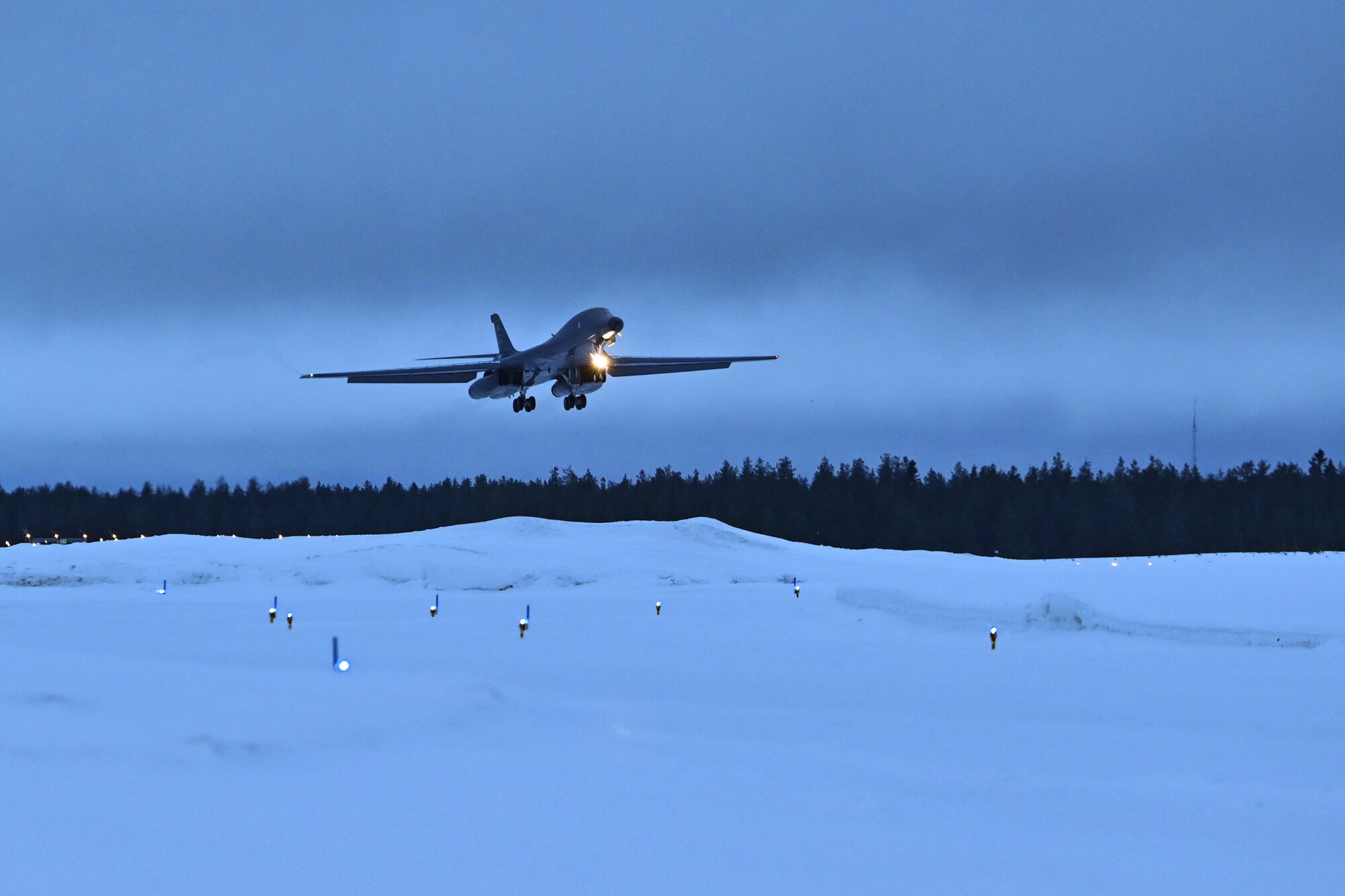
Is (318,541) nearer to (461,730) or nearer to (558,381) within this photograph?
(558,381)

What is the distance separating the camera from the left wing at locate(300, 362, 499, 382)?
1373 inches

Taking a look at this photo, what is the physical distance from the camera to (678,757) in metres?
16.7

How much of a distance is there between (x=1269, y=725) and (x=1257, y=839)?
23.4ft

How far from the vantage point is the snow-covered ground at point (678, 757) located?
39.8 feet

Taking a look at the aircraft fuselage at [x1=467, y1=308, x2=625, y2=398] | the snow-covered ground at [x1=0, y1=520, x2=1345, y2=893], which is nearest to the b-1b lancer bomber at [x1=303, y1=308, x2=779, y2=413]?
the aircraft fuselage at [x1=467, y1=308, x2=625, y2=398]

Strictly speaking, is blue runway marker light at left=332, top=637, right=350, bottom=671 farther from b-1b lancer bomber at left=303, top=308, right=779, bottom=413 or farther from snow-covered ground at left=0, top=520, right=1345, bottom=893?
b-1b lancer bomber at left=303, top=308, right=779, bottom=413

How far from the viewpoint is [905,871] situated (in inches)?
479

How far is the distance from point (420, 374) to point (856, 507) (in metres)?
97.2

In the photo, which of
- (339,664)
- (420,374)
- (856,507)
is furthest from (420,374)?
(856,507)

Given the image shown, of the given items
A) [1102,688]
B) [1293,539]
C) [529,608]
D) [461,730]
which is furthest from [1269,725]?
[1293,539]

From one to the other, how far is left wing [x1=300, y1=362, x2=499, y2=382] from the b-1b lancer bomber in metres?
0.02

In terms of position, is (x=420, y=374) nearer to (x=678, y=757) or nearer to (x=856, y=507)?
(x=678, y=757)

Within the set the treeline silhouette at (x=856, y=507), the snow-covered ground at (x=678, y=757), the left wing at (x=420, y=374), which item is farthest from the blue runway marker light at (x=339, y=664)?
the treeline silhouette at (x=856, y=507)

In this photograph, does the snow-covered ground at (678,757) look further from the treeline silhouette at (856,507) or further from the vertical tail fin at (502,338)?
the treeline silhouette at (856,507)
